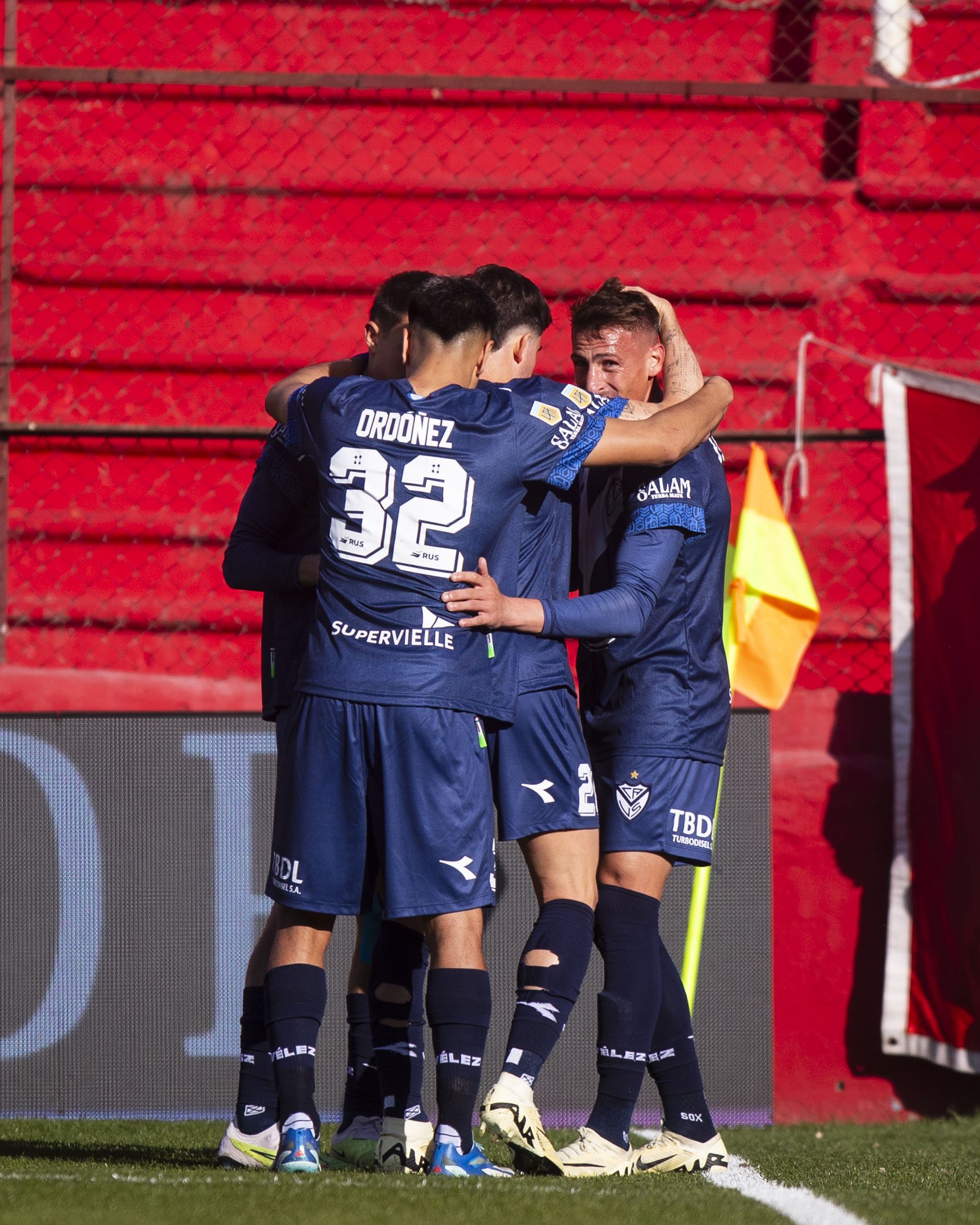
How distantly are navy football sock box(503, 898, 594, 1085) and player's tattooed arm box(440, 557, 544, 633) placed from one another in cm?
62

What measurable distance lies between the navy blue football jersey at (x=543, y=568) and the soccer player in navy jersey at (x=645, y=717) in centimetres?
11

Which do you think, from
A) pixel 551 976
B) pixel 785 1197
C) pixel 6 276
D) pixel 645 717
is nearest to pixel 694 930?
pixel 645 717

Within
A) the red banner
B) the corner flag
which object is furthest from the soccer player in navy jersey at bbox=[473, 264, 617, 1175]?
the red banner

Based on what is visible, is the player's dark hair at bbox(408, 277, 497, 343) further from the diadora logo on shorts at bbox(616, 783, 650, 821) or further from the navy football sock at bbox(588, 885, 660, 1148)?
the navy football sock at bbox(588, 885, 660, 1148)

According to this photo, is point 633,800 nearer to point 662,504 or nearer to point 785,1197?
point 662,504

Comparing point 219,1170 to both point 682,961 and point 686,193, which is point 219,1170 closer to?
point 682,961

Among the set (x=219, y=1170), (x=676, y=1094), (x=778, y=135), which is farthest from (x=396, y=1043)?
(x=778, y=135)

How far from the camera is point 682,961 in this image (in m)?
4.56

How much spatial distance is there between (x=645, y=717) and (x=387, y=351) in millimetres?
996

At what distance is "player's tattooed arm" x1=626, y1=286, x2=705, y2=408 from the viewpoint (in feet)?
11.6

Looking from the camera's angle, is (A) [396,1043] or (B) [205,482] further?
(B) [205,482]

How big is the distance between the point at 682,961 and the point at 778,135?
149 inches

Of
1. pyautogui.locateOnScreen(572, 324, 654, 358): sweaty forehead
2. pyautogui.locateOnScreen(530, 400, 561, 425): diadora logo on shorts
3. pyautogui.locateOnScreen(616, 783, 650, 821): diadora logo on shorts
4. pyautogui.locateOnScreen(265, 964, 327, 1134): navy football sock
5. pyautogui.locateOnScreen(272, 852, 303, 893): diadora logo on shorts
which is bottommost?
pyautogui.locateOnScreen(265, 964, 327, 1134): navy football sock

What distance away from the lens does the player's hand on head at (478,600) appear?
112 inches
